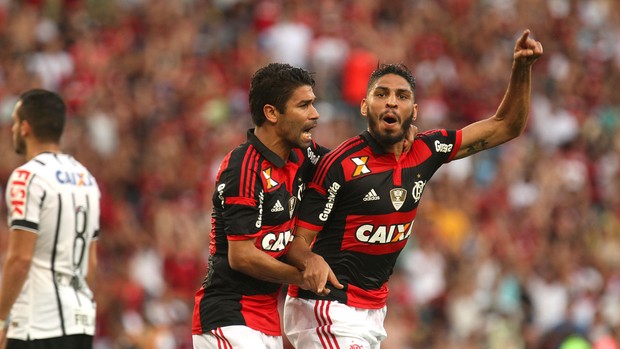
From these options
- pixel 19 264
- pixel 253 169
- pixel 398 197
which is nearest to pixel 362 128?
pixel 398 197

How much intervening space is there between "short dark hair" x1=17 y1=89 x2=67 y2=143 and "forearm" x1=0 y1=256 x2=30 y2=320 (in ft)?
3.02

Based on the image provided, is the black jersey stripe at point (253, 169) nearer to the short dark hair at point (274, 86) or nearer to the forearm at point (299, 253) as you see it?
the short dark hair at point (274, 86)

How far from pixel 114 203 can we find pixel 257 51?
401cm

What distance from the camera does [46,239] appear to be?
7684mm

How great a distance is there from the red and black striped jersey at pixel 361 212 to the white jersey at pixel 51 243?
156cm

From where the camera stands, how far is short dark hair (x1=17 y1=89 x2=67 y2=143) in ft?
25.7

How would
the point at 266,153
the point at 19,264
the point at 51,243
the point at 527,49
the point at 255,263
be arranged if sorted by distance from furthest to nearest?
the point at 51,243
the point at 19,264
the point at 527,49
the point at 266,153
the point at 255,263

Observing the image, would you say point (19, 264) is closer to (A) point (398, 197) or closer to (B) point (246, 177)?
(B) point (246, 177)

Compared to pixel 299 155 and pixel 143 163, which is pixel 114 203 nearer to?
pixel 143 163

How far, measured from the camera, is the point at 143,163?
15539mm

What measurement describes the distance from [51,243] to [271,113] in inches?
72.7

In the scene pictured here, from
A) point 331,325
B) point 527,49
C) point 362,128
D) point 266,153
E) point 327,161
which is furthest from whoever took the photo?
point 362,128

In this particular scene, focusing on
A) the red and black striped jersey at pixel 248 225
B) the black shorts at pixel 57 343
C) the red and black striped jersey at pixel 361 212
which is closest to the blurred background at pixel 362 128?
the black shorts at pixel 57 343

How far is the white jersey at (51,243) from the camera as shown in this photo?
7.60 m
